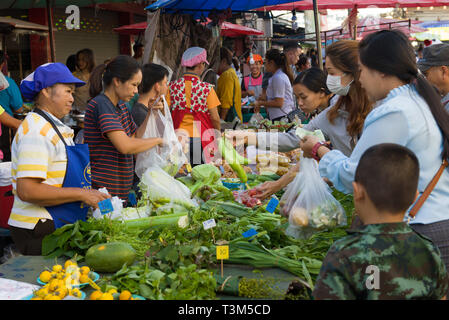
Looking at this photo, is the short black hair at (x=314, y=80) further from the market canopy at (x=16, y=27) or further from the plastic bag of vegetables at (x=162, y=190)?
the market canopy at (x=16, y=27)

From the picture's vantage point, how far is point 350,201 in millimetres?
3605

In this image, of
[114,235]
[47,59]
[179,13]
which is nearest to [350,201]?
[114,235]

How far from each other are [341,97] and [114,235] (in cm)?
181

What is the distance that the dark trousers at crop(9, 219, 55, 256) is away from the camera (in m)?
2.81

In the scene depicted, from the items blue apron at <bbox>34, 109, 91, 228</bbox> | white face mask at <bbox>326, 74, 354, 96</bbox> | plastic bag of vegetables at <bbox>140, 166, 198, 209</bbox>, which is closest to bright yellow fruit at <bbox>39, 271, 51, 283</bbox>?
blue apron at <bbox>34, 109, 91, 228</bbox>

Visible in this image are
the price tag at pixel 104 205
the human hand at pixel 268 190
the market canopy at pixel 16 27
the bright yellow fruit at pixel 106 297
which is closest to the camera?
the bright yellow fruit at pixel 106 297

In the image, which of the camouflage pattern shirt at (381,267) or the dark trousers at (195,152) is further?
the dark trousers at (195,152)

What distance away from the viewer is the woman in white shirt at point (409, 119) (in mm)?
2053

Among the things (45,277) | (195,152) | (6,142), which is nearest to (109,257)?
(45,277)

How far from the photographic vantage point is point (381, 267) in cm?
158

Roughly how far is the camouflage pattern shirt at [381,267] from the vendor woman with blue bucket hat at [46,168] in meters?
1.71

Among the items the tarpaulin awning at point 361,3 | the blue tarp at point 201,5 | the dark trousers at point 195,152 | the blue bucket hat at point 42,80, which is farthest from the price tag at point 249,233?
the tarpaulin awning at point 361,3

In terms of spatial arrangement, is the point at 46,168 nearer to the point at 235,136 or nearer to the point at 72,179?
the point at 72,179

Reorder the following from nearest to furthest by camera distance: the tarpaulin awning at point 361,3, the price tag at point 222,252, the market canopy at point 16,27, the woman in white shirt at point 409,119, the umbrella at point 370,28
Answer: the woman in white shirt at point 409,119 < the price tag at point 222,252 < the market canopy at point 16,27 < the tarpaulin awning at point 361,3 < the umbrella at point 370,28
